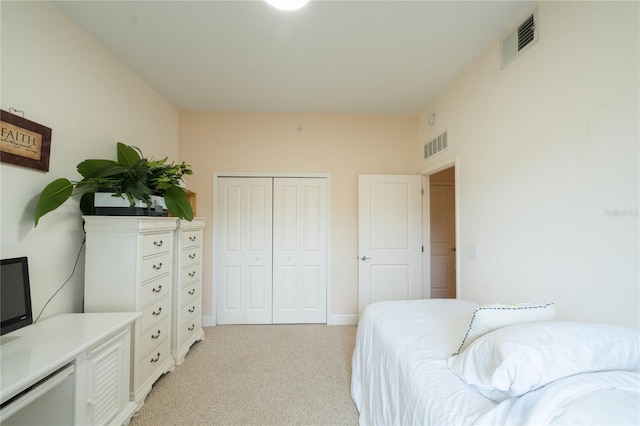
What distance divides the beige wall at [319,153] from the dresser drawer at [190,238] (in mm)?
535

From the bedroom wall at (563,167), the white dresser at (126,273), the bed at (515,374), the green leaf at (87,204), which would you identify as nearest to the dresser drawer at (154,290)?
the white dresser at (126,273)

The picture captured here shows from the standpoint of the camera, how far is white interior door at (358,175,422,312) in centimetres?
306

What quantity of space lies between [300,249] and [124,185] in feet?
6.40

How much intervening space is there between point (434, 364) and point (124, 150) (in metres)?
2.64

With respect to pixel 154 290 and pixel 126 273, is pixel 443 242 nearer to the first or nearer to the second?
pixel 154 290

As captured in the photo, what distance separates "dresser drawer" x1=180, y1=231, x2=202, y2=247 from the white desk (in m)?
0.82

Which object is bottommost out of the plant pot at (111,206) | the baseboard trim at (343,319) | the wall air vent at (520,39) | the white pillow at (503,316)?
the baseboard trim at (343,319)

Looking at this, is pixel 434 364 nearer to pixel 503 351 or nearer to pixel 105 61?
pixel 503 351

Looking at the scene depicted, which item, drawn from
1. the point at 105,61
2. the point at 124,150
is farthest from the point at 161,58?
the point at 124,150

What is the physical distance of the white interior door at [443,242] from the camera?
4156 mm

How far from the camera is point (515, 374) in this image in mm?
772

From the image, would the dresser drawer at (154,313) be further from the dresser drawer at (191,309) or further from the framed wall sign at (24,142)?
the framed wall sign at (24,142)

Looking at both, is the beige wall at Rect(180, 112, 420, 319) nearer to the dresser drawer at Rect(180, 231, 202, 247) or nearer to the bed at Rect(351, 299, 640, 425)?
the dresser drawer at Rect(180, 231, 202, 247)

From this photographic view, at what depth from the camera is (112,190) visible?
1.69m
